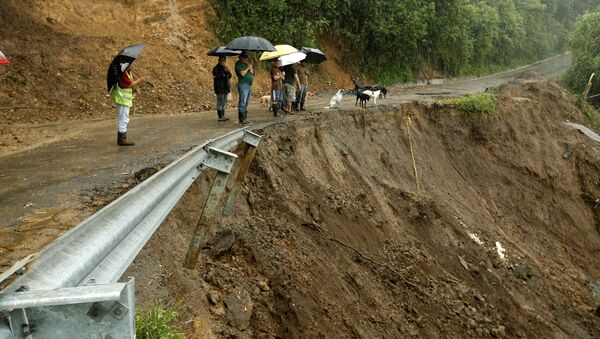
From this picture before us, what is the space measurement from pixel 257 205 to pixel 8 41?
9.52 metres

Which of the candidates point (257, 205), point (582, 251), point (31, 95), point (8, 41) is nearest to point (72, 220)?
point (257, 205)

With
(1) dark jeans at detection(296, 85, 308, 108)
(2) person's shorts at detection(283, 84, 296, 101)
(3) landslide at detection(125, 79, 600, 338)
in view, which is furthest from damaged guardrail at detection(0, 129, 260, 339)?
(1) dark jeans at detection(296, 85, 308, 108)

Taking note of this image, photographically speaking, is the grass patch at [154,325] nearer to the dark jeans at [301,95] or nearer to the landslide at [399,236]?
the landslide at [399,236]

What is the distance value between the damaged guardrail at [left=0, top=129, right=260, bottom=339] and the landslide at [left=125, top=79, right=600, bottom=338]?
5.96 ft

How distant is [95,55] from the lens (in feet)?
47.8

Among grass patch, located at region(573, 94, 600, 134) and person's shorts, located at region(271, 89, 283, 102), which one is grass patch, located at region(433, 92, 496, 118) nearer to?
person's shorts, located at region(271, 89, 283, 102)

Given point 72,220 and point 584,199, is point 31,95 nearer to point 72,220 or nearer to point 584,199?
point 72,220

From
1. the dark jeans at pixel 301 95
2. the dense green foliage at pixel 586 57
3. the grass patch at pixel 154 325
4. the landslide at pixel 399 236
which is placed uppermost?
the dense green foliage at pixel 586 57

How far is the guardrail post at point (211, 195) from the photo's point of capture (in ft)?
15.7

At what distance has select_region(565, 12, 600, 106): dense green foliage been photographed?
113 feet

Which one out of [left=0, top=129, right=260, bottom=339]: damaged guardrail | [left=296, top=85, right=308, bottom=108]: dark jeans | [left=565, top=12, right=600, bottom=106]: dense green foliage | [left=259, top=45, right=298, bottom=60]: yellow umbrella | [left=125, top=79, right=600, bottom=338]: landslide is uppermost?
[left=565, top=12, right=600, bottom=106]: dense green foliage

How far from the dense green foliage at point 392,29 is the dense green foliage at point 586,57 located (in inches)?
267

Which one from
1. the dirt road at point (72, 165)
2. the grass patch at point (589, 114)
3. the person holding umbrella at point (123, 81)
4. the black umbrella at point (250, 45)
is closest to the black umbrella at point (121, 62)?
the person holding umbrella at point (123, 81)

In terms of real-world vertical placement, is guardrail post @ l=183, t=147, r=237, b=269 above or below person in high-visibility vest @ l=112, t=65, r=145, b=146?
below
